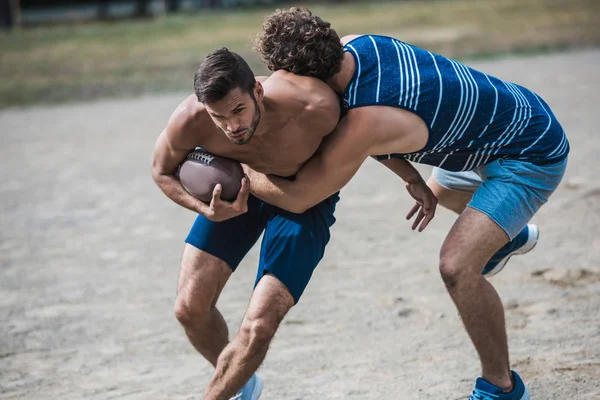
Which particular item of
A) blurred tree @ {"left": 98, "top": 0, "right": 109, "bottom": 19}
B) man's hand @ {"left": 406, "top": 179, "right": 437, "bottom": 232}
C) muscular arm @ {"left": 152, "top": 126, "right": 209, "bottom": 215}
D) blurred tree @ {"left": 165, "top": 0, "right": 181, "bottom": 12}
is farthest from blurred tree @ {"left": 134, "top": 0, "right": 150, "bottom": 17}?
man's hand @ {"left": 406, "top": 179, "right": 437, "bottom": 232}

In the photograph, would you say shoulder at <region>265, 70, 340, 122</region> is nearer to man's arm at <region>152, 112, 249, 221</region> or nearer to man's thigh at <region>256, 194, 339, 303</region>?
man's arm at <region>152, 112, 249, 221</region>

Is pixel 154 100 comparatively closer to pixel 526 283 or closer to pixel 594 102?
pixel 594 102

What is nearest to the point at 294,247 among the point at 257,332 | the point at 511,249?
the point at 257,332

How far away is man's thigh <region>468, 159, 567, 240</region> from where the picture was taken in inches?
156

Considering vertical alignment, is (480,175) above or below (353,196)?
above

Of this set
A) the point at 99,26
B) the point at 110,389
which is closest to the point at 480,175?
the point at 110,389

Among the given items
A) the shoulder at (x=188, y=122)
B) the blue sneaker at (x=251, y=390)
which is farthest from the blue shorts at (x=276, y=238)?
the blue sneaker at (x=251, y=390)

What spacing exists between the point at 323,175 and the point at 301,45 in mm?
581

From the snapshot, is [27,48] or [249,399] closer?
[249,399]

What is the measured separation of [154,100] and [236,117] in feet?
37.4

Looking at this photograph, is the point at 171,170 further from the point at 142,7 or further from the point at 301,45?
the point at 142,7

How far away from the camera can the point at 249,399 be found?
A: 425 cm

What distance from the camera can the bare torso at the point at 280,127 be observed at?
3.87 metres

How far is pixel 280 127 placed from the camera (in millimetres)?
3984
